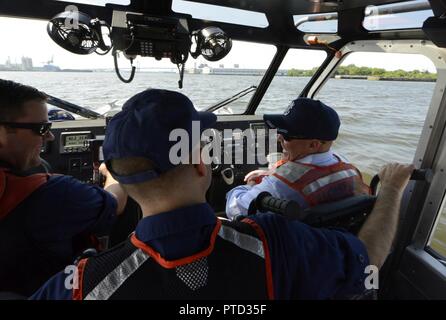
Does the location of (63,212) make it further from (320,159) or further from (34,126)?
(320,159)

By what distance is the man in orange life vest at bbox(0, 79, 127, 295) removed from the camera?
3.99 feet

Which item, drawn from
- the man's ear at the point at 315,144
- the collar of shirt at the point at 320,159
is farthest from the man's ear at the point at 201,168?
the man's ear at the point at 315,144

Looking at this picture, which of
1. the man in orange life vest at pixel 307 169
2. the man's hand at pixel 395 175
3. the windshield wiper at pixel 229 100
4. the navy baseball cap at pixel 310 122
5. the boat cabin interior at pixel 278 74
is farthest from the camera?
the windshield wiper at pixel 229 100

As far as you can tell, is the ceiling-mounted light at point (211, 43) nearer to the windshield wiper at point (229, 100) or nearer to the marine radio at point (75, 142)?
the windshield wiper at point (229, 100)

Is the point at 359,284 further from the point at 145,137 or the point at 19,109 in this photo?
the point at 19,109

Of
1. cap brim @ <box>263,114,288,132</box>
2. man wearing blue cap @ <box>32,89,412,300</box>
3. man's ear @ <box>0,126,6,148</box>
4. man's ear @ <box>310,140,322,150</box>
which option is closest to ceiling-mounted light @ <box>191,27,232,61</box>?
cap brim @ <box>263,114,288,132</box>

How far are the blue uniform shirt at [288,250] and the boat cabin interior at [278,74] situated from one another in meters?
0.27

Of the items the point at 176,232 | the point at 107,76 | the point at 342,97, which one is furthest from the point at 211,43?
the point at 342,97

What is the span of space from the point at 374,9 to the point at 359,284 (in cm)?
253

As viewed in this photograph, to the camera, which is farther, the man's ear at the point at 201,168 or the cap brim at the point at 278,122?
the cap brim at the point at 278,122

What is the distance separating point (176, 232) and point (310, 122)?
3.62ft

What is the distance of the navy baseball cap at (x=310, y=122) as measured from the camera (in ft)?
5.57

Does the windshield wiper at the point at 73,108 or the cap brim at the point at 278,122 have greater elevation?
the cap brim at the point at 278,122

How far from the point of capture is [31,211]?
1.23 meters
